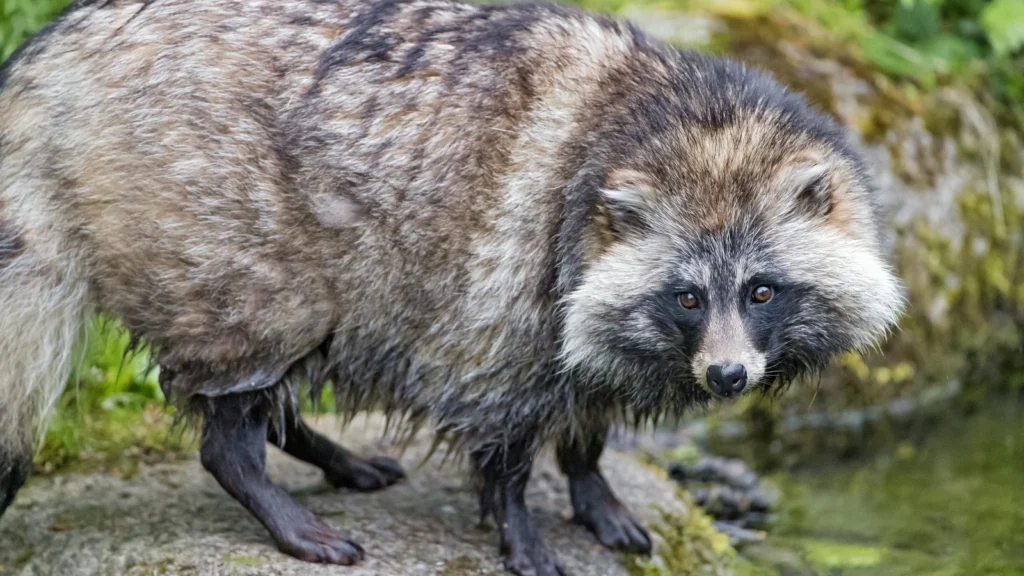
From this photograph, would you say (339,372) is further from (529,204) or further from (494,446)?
(529,204)

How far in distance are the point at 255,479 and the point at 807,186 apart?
2033 millimetres

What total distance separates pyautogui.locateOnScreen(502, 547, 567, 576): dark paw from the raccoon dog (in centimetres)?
45

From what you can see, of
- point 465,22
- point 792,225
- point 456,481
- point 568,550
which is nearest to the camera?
point 792,225

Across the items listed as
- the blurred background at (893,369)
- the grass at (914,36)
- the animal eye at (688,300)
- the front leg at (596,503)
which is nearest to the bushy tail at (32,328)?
the blurred background at (893,369)

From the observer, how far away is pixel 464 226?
3885 mm

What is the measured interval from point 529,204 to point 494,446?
838 millimetres

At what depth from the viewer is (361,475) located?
15.3 ft

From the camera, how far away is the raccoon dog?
379 cm

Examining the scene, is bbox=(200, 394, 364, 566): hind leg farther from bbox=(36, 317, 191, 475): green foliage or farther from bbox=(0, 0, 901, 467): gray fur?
bbox=(36, 317, 191, 475): green foliage

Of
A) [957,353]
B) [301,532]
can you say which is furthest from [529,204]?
[957,353]

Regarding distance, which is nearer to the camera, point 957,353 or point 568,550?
point 568,550

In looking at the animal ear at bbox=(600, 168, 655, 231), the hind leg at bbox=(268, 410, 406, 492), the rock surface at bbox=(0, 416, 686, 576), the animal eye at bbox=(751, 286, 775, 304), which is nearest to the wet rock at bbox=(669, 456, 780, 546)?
the rock surface at bbox=(0, 416, 686, 576)

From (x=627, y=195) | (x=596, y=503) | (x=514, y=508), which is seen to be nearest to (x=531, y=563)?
(x=514, y=508)

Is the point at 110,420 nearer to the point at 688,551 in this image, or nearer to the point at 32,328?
the point at 32,328
